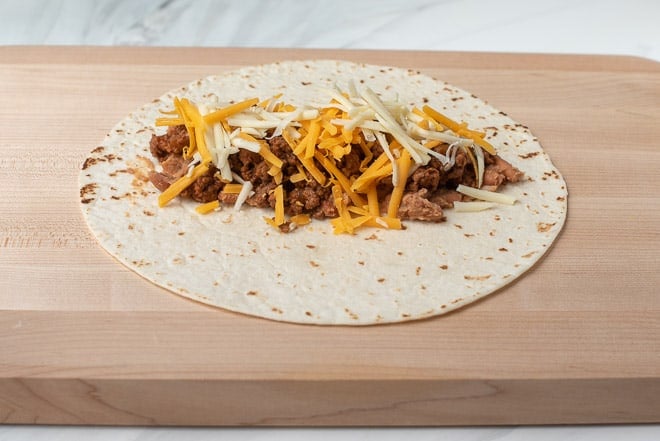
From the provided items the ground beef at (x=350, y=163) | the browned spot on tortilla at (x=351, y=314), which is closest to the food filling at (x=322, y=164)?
the ground beef at (x=350, y=163)

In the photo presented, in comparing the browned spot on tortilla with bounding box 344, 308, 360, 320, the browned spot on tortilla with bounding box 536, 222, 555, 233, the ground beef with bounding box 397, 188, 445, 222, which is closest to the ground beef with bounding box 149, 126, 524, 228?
the ground beef with bounding box 397, 188, 445, 222

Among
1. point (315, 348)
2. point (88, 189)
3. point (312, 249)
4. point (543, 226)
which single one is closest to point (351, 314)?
point (315, 348)

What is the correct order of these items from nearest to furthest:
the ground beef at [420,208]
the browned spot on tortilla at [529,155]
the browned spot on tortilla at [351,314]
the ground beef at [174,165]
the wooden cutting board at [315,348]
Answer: the wooden cutting board at [315,348], the browned spot on tortilla at [351,314], the ground beef at [420,208], the ground beef at [174,165], the browned spot on tortilla at [529,155]

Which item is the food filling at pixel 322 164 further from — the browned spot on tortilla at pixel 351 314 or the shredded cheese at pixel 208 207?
the browned spot on tortilla at pixel 351 314

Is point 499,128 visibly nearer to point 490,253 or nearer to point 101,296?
point 490,253

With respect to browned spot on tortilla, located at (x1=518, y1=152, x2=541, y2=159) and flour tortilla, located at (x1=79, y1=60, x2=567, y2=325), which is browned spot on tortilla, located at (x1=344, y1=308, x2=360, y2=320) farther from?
browned spot on tortilla, located at (x1=518, y1=152, x2=541, y2=159)

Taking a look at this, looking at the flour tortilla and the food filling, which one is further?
the food filling

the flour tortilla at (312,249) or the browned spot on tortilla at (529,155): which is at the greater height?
the browned spot on tortilla at (529,155)

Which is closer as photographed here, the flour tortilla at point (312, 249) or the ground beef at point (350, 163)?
the flour tortilla at point (312, 249)
